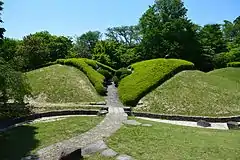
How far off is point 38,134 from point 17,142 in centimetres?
153

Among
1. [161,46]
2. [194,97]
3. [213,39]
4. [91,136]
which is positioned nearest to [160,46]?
[161,46]

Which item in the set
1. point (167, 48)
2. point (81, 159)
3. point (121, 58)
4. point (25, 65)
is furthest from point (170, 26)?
point (81, 159)

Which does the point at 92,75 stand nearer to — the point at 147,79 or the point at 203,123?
the point at 147,79

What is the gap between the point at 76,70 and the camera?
37.9m

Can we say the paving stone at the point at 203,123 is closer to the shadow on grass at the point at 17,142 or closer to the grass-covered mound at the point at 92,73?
the shadow on grass at the point at 17,142

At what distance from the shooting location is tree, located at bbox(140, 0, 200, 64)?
52.4 meters

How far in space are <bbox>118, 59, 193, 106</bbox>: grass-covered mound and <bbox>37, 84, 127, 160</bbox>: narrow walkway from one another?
368cm

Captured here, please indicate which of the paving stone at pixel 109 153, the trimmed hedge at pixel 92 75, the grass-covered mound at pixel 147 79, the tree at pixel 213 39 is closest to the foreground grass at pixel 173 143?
the paving stone at pixel 109 153

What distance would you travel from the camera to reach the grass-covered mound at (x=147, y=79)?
29.3m

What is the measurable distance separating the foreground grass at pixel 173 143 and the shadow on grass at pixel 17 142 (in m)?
4.41

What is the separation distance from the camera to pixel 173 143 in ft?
50.5

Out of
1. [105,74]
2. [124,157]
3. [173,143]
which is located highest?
[105,74]

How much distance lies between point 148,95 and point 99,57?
2736 cm

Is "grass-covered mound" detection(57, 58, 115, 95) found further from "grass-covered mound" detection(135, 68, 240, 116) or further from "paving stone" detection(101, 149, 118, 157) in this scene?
"paving stone" detection(101, 149, 118, 157)
